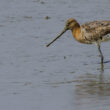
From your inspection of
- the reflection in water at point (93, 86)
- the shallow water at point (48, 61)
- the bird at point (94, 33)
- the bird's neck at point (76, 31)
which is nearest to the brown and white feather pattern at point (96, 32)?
the bird at point (94, 33)

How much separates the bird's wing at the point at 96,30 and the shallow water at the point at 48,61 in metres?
0.42

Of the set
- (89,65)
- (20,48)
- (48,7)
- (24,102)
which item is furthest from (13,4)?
(24,102)

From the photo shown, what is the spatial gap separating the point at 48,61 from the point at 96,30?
4.19ft

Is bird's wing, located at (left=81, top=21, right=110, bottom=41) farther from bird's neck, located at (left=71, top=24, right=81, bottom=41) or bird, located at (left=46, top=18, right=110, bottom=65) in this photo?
bird's neck, located at (left=71, top=24, right=81, bottom=41)

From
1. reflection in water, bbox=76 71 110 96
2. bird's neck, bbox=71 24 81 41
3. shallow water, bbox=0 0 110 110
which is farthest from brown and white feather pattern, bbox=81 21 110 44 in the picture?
reflection in water, bbox=76 71 110 96

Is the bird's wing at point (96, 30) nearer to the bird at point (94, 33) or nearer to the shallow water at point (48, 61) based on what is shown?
the bird at point (94, 33)

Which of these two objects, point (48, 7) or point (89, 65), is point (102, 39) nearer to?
point (89, 65)

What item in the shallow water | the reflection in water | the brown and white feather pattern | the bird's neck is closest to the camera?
the shallow water

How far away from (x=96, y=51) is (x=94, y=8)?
14.8 feet

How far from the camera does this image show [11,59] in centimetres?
1264

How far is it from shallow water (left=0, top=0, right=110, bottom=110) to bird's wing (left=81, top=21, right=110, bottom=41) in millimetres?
425

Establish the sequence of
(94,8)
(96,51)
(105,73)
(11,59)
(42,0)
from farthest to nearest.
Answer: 1. (42,0)
2. (94,8)
3. (96,51)
4. (11,59)
5. (105,73)

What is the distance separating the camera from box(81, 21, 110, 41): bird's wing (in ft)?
42.2

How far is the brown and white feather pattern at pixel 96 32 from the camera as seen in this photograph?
12.9 meters
